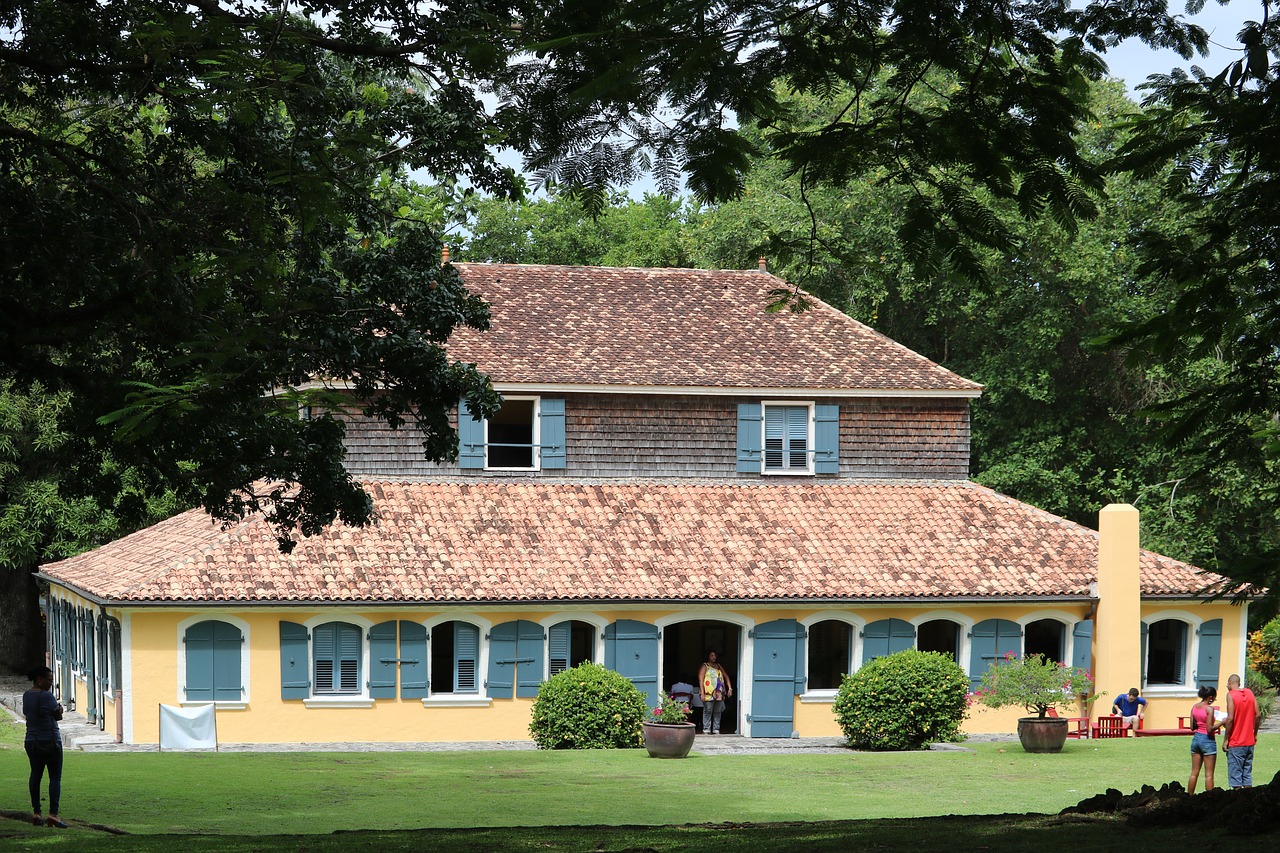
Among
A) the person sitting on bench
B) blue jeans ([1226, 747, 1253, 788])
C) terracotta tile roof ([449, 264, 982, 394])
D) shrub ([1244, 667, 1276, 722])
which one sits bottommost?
shrub ([1244, 667, 1276, 722])

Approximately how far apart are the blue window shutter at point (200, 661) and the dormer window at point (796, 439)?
1129 centimetres

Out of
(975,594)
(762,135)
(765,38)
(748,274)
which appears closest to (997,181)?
(762,135)

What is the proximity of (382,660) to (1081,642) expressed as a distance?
13144 mm

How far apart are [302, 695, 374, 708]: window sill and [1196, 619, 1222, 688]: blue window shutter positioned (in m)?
15.9

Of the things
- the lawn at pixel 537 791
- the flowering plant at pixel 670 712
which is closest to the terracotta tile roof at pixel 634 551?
the flowering plant at pixel 670 712

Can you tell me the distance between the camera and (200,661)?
25328mm

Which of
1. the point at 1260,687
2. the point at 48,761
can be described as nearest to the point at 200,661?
the point at 48,761

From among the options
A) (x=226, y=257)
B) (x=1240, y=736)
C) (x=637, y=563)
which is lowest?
(x=1240, y=736)

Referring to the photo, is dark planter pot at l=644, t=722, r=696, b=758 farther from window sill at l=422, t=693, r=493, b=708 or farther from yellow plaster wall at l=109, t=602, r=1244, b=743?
window sill at l=422, t=693, r=493, b=708

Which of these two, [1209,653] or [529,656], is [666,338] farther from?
[1209,653]

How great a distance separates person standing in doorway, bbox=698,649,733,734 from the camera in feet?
89.0

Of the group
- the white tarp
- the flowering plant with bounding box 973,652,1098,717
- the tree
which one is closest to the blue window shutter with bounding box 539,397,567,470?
the white tarp

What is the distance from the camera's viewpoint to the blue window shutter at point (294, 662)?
25625 millimetres

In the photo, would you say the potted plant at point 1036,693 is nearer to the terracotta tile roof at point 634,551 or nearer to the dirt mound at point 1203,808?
the terracotta tile roof at point 634,551
